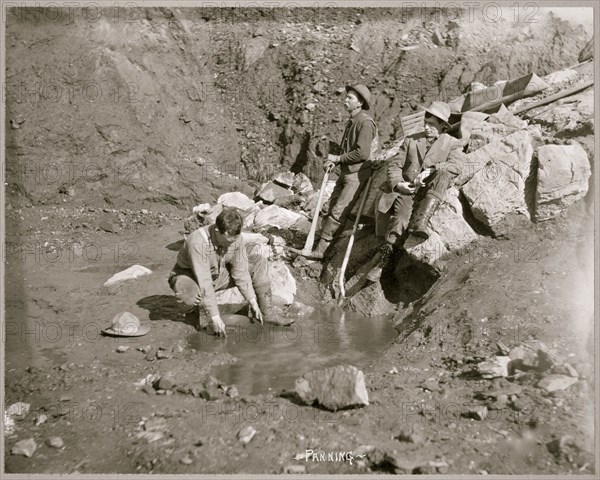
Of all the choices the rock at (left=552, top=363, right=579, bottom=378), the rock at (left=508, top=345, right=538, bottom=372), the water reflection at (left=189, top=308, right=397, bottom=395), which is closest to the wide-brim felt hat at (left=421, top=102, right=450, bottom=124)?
the water reflection at (left=189, top=308, right=397, bottom=395)

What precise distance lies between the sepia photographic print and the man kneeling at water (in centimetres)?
2

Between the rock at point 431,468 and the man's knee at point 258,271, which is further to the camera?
the man's knee at point 258,271

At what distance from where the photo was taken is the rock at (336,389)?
10.4ft

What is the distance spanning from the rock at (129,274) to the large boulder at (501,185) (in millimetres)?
3807

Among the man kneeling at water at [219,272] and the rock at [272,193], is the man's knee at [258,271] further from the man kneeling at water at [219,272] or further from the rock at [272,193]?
the rock at [272,193]

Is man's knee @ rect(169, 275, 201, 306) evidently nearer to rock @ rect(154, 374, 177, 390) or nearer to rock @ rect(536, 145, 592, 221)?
rock @ rect(154, 374, 177, 390)

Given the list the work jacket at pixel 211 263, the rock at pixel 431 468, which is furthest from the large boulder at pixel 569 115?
the rock at pixel 431 468

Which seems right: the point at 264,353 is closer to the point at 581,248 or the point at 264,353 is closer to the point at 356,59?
the point at 581,248

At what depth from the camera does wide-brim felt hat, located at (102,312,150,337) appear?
4500mm

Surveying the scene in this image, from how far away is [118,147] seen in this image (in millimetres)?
9078

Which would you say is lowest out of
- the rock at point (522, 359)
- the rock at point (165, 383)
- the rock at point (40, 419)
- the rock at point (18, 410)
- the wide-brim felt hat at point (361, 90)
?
the rock at point (18, 410)

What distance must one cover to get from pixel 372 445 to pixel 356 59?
9.45m

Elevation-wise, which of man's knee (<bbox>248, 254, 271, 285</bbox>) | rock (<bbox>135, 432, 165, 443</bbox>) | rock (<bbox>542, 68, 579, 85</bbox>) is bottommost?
rock (<bbox>135, 432, 165, 443</bbox>)

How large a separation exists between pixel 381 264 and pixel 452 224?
823mm
